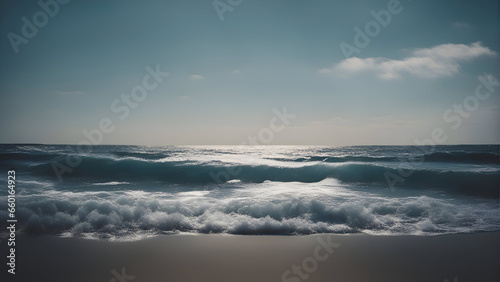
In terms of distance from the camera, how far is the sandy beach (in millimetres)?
4094

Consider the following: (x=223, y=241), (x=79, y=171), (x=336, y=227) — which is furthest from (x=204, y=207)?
(x=79, y=171)

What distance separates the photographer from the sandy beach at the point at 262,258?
4.09 metres

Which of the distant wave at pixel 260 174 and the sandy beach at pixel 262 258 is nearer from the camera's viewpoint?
the sandy beach at pixel 262 258

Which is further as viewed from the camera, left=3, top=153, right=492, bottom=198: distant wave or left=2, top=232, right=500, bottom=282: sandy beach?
left=3, top=153, right=492, bottom=198: distant wave

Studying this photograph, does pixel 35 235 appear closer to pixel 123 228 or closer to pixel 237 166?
pixel 123 228

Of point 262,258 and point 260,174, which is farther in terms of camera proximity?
point 260,174

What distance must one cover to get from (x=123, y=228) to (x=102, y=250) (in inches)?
48.6

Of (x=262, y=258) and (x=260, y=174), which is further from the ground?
(x=260, y=174)

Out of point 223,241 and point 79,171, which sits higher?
point 79,171

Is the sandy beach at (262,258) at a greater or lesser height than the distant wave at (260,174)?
lesser

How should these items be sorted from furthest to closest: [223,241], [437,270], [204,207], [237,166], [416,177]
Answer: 1. [237,166]
2. [416,177]
3. [204,207]
4. [223,241]
5. [437,270]

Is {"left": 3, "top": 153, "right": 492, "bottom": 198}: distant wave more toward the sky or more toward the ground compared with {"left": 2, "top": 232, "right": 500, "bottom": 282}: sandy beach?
more toward the sky

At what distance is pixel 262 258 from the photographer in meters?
4.70

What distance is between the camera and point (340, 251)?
16.5 feet
